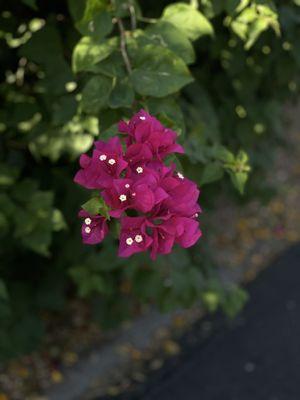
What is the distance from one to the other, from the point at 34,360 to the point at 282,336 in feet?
3.96

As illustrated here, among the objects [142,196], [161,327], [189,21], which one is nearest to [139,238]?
[142,196]

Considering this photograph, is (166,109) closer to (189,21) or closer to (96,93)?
(96,93)

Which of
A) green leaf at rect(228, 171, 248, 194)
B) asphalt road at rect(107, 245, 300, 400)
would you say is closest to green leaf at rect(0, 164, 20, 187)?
green leaf at rect(228, 171, 248, 194)

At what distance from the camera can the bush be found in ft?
5.23

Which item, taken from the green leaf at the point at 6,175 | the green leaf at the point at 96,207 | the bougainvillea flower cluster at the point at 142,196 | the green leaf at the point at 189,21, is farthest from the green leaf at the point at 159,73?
the green leaf at the point at 6,175

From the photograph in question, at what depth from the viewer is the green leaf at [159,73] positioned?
5.01ft

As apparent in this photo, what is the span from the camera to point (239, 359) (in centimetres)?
332

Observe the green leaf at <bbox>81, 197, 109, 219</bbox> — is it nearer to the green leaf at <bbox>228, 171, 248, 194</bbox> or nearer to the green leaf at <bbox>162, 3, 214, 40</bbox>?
the green leaf at <bbox>228, 171, 248, 194</bbox>

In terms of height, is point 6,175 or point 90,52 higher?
point 90,52

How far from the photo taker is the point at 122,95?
1.55 metres

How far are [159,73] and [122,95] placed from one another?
0.31 feet

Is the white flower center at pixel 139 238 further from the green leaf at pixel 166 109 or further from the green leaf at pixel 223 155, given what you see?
the green leaf at pixel 223 155

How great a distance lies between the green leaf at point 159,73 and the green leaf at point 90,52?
0.26 ft

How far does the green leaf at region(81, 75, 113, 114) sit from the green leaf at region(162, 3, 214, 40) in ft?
0.92
